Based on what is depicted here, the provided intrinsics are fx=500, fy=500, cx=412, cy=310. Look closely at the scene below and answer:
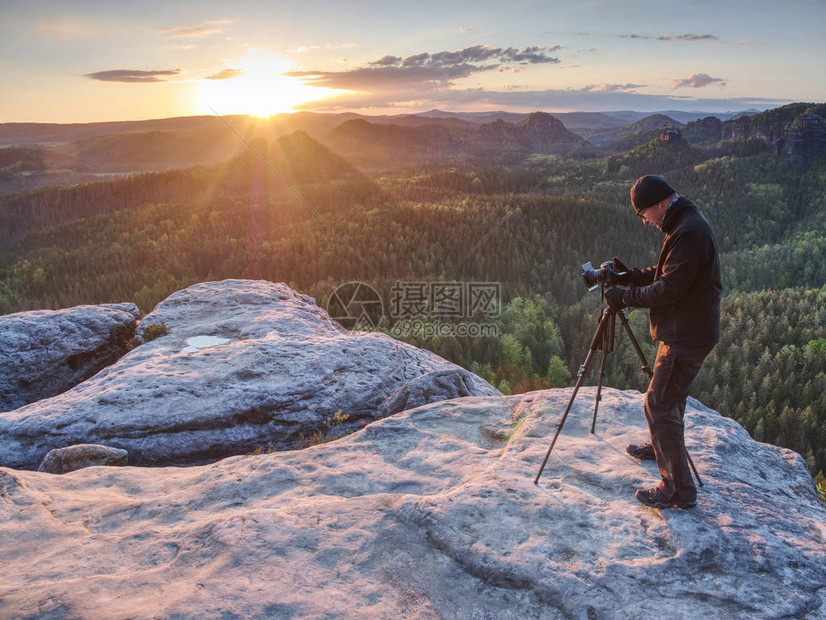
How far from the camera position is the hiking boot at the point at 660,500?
728 cm

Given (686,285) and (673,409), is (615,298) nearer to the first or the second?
(686,285)

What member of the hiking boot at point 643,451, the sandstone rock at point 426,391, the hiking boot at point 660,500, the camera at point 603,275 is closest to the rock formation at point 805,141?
the sandstone rock at point 426,391

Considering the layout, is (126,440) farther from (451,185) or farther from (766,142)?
(766,142)

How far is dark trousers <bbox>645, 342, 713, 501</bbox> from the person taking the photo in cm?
710

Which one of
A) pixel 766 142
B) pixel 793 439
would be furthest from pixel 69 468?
pixel 766 142

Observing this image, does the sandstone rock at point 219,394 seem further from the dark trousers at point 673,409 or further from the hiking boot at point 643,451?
the dark trousers at point 673,409

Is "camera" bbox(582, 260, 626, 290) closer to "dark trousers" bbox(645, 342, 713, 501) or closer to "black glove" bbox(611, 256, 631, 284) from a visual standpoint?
"black glove" bbox(611, 256, 631, 284)

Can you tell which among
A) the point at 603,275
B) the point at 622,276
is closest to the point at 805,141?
the point at 622,276

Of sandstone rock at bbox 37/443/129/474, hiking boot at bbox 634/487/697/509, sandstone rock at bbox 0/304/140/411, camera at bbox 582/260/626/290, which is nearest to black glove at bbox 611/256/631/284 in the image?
camera at bbox 582/260/626/290

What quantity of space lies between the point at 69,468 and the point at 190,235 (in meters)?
87.0

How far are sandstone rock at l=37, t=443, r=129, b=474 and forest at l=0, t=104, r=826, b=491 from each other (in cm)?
1281

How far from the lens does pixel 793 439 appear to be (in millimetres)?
27125

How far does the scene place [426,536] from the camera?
698 centimetres

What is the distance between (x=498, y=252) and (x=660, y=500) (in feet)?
233
